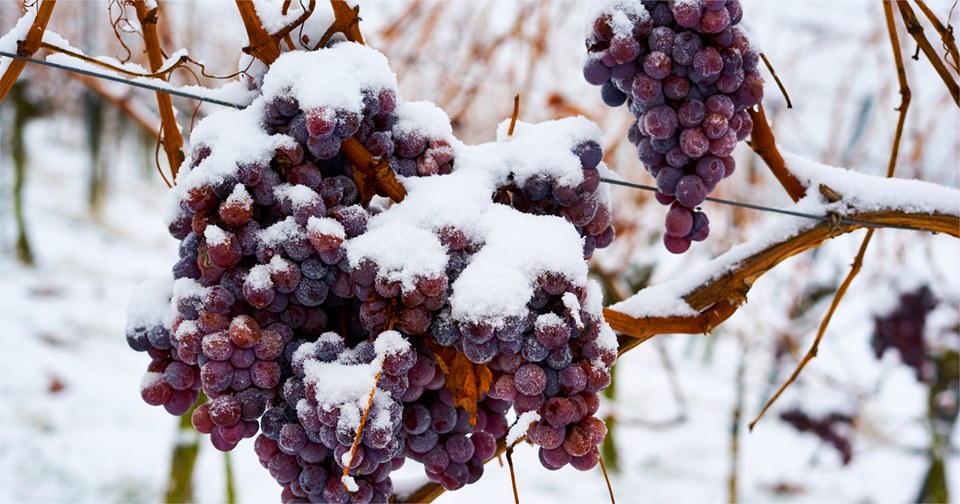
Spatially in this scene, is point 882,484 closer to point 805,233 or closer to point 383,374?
point 805,233

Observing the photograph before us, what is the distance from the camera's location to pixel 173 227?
601 mm

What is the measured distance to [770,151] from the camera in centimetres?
76

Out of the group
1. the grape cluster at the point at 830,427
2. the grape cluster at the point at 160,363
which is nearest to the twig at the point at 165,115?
the grape cluster at the point at 160,363

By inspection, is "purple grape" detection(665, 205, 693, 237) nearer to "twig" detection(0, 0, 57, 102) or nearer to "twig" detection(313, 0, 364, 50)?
"twig" detection(313, 0, 364, 50)

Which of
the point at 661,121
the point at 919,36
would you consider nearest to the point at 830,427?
the point at 919,36

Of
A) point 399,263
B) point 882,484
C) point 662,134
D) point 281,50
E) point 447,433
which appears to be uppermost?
point 281,50

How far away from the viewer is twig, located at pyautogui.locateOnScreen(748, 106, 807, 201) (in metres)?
0.75

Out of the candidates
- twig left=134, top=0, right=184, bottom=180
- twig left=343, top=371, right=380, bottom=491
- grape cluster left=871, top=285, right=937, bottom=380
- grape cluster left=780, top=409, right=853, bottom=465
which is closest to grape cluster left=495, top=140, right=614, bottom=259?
twig left=343, top=371, right=380, bottom=491

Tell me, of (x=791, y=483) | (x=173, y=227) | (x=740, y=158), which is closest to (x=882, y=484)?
(x=791, y=483)

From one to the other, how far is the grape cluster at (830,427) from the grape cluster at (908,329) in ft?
1.51

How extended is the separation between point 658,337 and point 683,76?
9.36 feet

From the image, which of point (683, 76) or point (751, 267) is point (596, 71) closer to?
point (683, 76)

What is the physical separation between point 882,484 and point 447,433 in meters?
4.09

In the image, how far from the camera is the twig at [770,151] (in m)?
0.75
